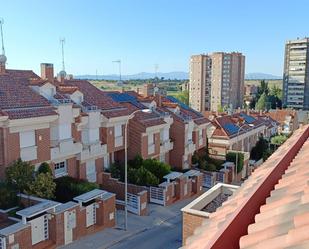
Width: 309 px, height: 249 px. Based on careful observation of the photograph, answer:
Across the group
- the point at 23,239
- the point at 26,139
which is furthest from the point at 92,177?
the point at 23,239

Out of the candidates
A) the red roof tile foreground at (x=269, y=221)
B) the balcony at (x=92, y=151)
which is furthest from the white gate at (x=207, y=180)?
the red roof tile foreground at (x=269, y=221)

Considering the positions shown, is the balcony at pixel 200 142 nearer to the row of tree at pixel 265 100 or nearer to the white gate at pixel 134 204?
the white gate at pixel 134 204

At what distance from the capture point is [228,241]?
3.32m

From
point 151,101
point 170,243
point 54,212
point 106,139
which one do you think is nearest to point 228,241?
point 54,212

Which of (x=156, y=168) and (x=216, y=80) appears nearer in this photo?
(x=156, y=168)

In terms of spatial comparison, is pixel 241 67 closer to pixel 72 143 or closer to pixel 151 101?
pixel 151 101

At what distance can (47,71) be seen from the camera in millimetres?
30969

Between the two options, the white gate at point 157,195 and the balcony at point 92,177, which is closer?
the balcony at point 92,177

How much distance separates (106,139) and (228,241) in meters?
26.6

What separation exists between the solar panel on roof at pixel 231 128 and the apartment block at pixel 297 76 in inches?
3501

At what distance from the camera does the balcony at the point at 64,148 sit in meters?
25.0

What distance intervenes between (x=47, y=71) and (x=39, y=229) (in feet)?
51.2

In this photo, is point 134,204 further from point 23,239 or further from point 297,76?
point 297,76

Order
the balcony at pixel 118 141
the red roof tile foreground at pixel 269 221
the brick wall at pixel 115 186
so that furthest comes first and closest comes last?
the balcony at pixel 118 141 < the brick wall at pixel 115 186 < the red roof tile foreground at pixel 269 221
